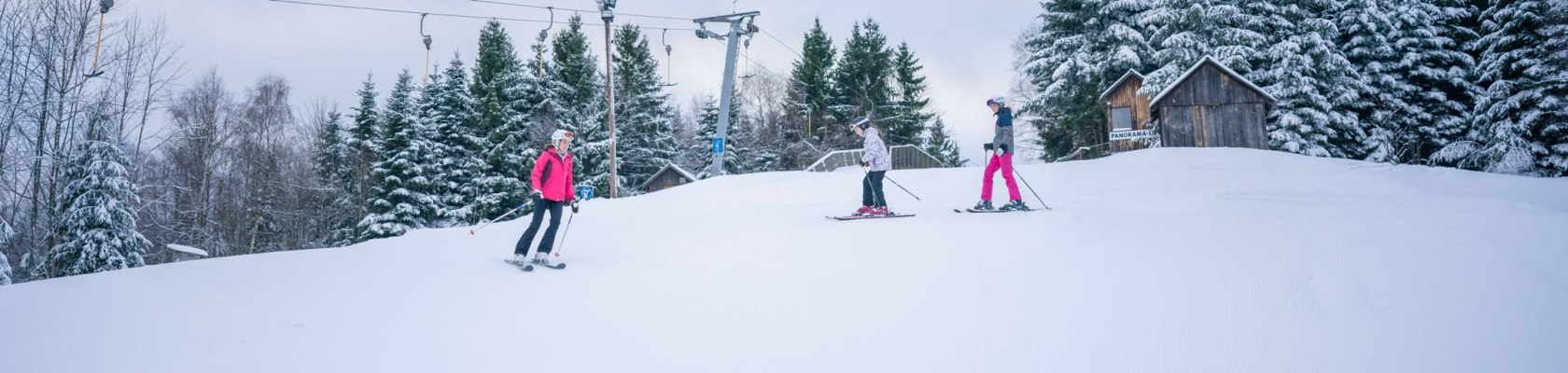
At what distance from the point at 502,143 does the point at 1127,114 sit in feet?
89.9

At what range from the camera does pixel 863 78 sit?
128 ft

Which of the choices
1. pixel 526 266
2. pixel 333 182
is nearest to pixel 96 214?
pixel 526 266

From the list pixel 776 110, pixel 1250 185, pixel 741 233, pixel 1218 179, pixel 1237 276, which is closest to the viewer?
pixel 1237 276

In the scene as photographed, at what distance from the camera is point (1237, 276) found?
4586 millimetres

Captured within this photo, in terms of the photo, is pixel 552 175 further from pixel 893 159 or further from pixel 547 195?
pixel 893 159

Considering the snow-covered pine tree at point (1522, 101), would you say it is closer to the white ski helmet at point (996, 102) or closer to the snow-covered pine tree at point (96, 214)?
the white ski helmet at point (996, 102)

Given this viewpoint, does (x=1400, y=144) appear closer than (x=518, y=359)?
No

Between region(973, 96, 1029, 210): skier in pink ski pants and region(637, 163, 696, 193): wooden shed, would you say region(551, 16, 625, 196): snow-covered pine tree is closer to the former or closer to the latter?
region(637, 163, 696, 193): wooden shed

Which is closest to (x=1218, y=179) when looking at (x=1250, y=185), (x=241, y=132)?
(x=1250, y=185)

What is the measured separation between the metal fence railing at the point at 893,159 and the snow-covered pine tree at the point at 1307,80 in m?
13.2

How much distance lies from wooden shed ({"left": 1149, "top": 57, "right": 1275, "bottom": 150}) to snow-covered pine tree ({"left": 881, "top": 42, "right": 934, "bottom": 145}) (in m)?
17.9

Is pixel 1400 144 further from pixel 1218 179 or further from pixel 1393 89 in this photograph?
pixel 1218 179

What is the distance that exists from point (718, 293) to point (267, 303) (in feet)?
11.0

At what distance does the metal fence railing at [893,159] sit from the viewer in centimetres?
2591
